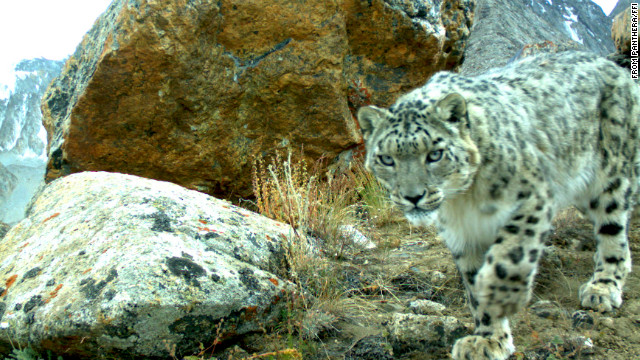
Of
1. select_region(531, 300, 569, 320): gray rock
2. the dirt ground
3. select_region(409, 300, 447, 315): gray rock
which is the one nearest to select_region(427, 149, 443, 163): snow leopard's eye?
the dirt ground

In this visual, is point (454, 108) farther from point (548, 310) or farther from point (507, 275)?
point (548, 310)

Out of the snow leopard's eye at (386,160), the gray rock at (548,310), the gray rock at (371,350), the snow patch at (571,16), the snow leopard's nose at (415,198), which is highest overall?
the snow patch at (571,16)

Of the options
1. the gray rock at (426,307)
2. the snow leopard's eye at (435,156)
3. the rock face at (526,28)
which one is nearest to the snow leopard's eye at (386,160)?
the snow leopard's eye at (435,156)

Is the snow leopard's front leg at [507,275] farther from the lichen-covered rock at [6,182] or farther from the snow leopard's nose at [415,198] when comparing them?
the lichen-covered rock at [6,182]

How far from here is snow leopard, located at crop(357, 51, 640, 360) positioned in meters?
3.25

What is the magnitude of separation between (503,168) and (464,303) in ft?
5.18

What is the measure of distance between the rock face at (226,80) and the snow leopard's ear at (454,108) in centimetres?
408

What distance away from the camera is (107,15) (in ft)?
24.8

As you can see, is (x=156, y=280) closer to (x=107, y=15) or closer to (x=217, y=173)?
(x=217, y=173)

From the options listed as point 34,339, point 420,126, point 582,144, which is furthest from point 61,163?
point 582,144

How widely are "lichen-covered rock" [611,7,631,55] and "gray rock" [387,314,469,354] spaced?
276 inches

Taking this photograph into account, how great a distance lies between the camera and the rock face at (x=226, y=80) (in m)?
6.48

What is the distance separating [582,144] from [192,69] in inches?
181

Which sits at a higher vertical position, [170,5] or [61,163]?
[170,5]
